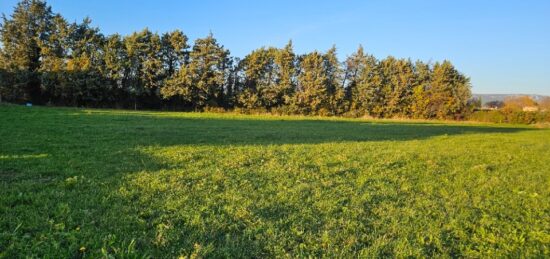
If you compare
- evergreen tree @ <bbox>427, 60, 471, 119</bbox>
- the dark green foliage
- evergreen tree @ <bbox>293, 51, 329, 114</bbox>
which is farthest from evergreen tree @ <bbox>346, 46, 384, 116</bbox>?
the dark green foliage

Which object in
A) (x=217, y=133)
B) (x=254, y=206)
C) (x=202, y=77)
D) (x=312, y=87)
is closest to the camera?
(x=254, y=206)

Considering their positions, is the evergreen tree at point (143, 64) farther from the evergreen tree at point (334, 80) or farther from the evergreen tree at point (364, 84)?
the evergreen tree at point (364, 84)

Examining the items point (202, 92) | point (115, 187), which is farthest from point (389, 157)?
point (202, 92)

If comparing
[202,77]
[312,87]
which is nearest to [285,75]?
[312,87]

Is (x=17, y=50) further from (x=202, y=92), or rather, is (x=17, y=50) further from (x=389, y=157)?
(x=389, y=157)

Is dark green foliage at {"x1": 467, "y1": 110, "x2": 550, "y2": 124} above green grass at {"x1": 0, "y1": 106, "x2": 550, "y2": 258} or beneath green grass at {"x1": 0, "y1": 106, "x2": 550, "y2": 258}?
above

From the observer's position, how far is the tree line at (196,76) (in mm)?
34594

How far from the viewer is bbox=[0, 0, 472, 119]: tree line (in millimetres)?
34594

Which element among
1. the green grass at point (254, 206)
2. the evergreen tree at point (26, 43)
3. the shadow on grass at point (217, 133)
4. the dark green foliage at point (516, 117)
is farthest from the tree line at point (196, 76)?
the green grass at point (254, 206)

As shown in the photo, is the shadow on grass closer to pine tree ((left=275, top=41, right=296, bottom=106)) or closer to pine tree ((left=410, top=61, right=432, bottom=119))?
pine tree ((left=275, top=41, right=296, bottom=106))

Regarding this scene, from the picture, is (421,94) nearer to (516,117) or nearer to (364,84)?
(364,84)

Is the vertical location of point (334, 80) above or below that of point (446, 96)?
above

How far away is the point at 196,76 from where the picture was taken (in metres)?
39.1

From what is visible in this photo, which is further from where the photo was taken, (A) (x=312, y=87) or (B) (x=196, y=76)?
(A) (x=312, y=87)
